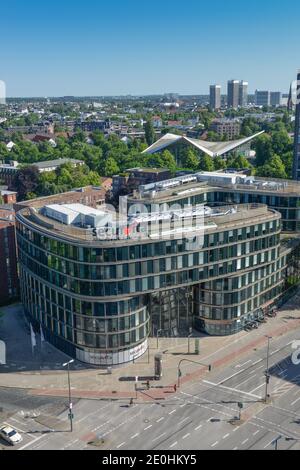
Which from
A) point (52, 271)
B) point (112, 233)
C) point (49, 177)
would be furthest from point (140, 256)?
point (49, 177)

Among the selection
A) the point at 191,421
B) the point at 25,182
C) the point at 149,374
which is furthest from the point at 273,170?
the point at 191,421

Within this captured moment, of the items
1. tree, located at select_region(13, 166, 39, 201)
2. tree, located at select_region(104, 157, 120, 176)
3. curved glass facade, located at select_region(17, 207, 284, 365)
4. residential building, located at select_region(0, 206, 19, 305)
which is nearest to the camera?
curved glass facade, located at select_region(17, 207, 284, 365)

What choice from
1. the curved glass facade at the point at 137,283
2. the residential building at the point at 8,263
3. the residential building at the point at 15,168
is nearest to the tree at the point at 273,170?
the residential building at the point at 15,168

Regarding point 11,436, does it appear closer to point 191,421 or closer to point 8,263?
point 191,421

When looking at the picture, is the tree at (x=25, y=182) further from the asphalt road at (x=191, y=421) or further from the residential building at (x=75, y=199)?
the asphalt road at (x=191, y=421)

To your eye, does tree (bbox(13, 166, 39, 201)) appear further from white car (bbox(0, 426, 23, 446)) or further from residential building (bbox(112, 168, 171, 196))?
white car (bbox(0, 426, 23, 446))

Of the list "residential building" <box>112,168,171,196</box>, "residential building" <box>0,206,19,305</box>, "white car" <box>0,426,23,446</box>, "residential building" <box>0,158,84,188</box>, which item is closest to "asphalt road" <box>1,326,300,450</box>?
"white car" <box>0,426,23,446</box>

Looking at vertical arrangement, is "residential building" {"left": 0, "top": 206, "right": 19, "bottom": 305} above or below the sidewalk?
above
